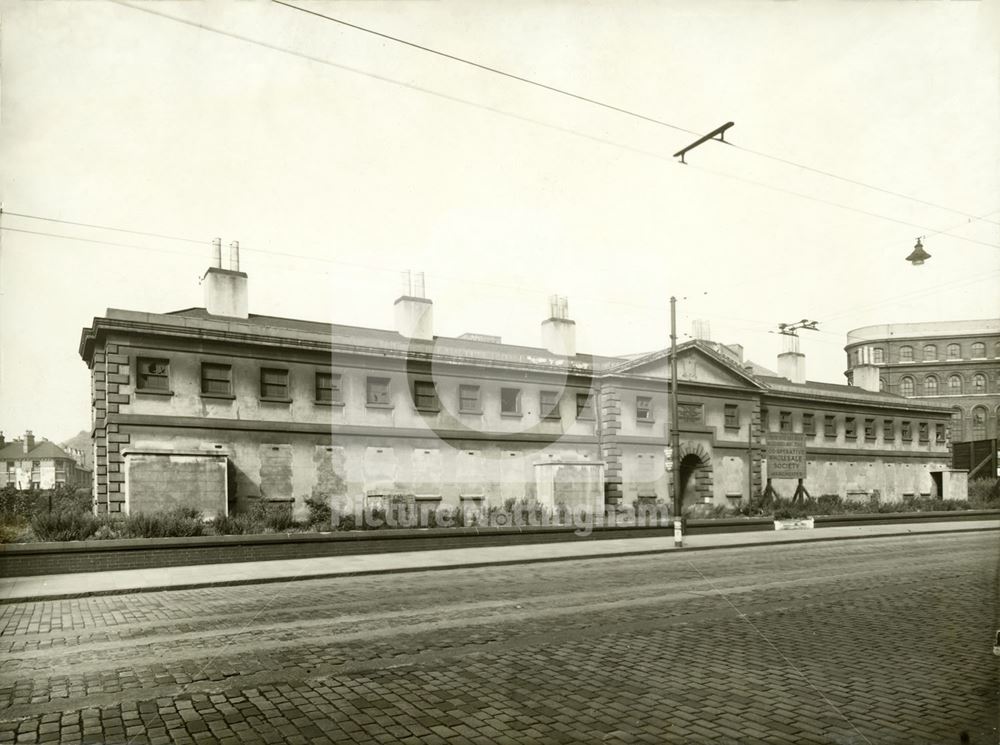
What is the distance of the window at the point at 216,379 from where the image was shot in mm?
24109

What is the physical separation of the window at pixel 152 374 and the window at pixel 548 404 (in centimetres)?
1614

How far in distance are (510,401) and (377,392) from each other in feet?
21.7

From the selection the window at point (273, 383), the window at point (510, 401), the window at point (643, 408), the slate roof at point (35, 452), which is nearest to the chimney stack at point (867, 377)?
the window at point (643, 408)

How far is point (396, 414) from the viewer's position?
91.1 ft

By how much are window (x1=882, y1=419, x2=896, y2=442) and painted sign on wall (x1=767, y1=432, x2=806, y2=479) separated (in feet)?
38.8

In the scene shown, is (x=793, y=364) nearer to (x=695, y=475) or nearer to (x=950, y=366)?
(x=695, y=475)

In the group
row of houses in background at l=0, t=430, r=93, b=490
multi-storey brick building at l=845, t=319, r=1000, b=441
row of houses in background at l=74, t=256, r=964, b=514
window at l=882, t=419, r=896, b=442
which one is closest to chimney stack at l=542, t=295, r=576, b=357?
row of houses in background at l=74, t=256, r=964, b=514

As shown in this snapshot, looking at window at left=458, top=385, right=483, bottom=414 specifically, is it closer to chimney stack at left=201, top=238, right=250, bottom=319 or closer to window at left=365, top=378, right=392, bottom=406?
window at left=365, top=378, right=392, bottom=406

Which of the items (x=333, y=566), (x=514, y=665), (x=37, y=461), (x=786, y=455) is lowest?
(x=37, y=461)

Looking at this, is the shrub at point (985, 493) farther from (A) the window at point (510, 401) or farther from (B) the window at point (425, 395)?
(B) the window at point (425, 395)

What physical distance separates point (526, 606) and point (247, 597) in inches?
219

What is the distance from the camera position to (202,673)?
7.11m

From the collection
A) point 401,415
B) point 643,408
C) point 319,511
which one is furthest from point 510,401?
point 319,511

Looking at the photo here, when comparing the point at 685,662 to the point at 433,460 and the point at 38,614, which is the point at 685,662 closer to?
the point at 38,614
